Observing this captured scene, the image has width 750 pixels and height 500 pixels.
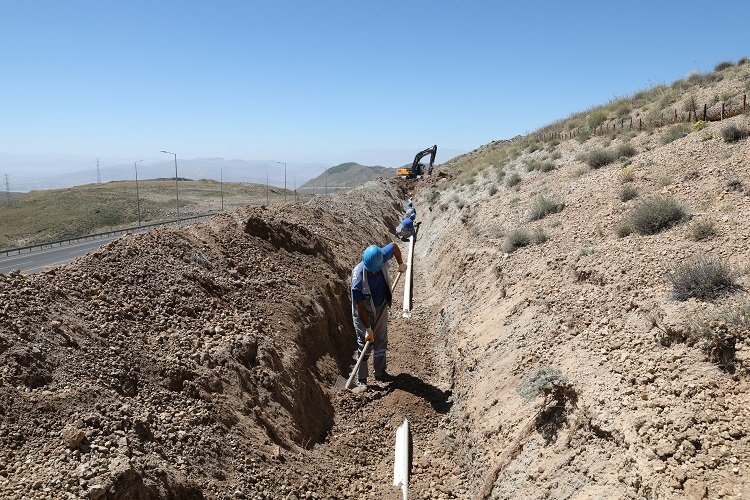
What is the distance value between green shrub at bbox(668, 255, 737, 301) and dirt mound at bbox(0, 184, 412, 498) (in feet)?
16.8

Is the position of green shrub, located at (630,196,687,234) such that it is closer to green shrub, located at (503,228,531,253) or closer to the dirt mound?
green shrub, located at (503,228,531,253)

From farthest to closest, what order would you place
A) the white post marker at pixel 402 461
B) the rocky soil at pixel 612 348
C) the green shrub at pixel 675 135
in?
1. the green shrub at pixel 675 135
2. the white post marker at pixel 402 461
3. the rocky soil at pixel 612 348

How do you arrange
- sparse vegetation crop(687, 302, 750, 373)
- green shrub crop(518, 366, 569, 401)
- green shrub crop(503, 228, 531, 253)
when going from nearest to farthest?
sparse vegetation crop(687, 302, 750, 373)
green shrub crop(518, 366, 569, 401)
green shrub crop(503, 228, 531, 253)

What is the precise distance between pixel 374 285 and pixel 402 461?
3.39 m

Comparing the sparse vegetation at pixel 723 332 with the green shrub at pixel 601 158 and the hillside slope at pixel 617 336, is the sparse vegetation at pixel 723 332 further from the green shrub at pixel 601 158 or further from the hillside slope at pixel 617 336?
the green shrub at pixel 601 158

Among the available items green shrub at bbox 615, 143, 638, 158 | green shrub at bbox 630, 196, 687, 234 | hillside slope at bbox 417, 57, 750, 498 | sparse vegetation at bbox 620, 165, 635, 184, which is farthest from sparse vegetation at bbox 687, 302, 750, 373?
green shrub at bbox 615, 143, 638, 158

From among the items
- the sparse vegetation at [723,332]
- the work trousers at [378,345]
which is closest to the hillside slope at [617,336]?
the sparse vegetation at [723,332]

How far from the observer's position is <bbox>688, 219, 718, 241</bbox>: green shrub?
7.95 m

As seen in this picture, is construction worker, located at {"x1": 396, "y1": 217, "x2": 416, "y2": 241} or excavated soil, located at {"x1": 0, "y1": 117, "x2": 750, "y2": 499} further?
construction worker, located at {"x1": 396, "y1": 217, "x2": 416, "y2": 241}

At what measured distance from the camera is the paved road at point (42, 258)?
24025mm

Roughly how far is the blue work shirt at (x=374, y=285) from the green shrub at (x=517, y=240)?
3.59m

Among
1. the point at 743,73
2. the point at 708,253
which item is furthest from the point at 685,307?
the point at 743,73

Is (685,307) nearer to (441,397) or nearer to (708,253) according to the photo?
(708,253)

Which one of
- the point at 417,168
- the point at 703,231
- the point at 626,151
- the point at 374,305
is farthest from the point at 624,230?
the point at 417,168
